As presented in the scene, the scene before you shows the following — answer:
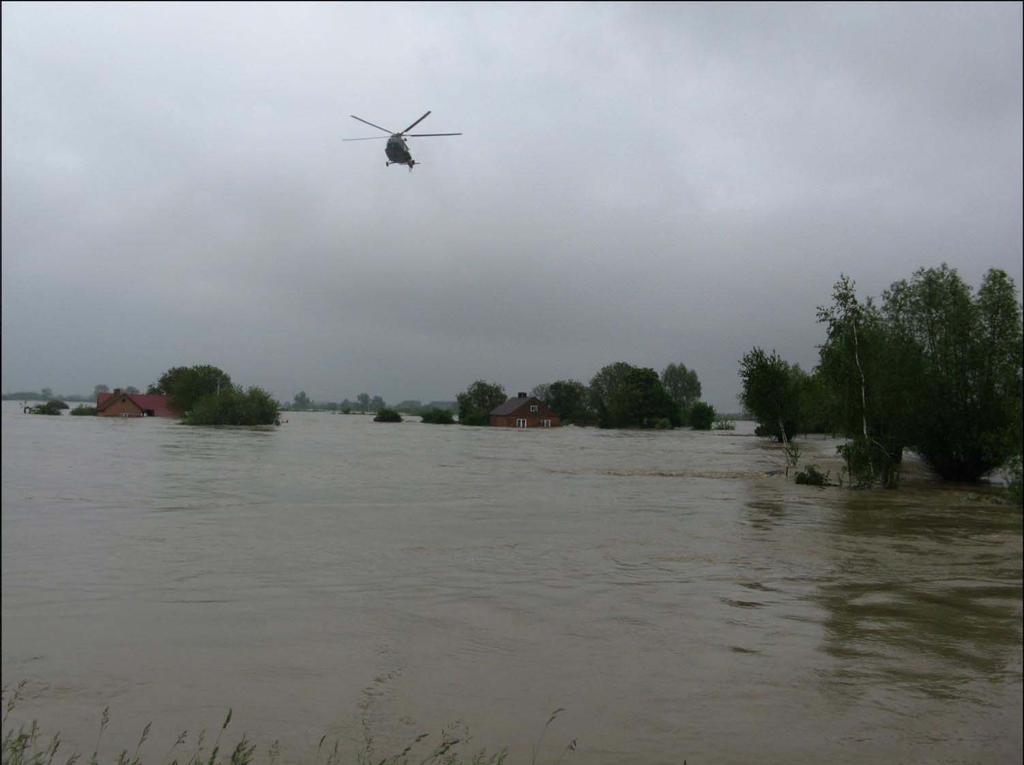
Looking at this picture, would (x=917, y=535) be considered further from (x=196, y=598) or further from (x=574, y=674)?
(x=196, y=598)

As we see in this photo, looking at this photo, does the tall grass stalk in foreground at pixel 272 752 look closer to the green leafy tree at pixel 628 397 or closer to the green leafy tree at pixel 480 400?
the green leafy tree at pixel 628 397

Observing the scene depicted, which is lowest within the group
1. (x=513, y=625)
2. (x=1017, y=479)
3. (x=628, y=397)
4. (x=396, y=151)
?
(x=513, y=625)

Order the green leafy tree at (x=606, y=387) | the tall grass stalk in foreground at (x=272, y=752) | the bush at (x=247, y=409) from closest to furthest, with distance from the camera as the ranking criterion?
the tall grass stalk in foreground at (x=272, y=752), the green leafy tree at (x=606, y=387), the bush at (x=247, y=409)

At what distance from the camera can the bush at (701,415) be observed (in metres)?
51.3

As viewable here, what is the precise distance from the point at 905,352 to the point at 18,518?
1262 inches

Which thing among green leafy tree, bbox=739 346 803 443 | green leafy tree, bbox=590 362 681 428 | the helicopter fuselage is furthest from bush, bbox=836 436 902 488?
the helicopter fuselage

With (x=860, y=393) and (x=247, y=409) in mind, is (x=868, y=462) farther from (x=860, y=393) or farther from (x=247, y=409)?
(x=247, y=409)

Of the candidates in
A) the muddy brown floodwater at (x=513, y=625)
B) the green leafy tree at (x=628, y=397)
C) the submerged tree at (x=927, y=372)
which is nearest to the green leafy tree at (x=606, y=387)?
the green leafy tree at (x=628, y=397)

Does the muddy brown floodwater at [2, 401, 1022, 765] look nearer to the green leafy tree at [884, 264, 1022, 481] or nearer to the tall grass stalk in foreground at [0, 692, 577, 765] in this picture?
the tall grass stalk in foreground at [0, 692, 577, 765]

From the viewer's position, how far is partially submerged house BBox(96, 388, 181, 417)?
16.5m

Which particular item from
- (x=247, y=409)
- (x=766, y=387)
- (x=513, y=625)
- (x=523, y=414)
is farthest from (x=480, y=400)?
(x=513, y=625)

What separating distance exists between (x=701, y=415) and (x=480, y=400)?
2303 centimetres

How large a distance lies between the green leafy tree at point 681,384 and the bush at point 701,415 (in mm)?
3113

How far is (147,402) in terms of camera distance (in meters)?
17.8
